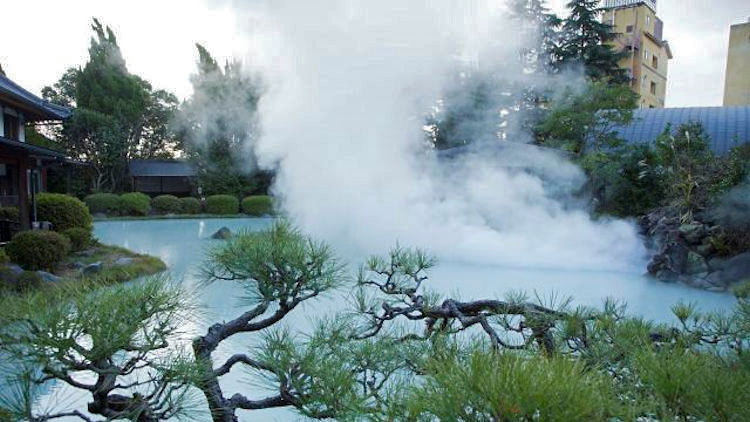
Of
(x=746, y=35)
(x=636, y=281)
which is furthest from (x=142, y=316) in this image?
(x=746, y=35)

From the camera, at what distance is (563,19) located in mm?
20672

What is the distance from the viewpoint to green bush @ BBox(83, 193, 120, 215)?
64.7 feet

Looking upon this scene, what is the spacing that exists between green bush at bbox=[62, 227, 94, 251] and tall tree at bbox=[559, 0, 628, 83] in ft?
59.9

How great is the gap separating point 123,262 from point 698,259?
10.1 metres

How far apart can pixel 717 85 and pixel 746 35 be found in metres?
2.68

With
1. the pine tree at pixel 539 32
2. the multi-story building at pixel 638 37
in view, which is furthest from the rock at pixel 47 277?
the multi-story building at pixel 638 37

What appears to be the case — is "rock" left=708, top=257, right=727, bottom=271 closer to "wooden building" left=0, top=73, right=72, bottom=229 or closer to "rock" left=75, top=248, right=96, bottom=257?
"rock" left=75, top=248, right=96, bottom=257

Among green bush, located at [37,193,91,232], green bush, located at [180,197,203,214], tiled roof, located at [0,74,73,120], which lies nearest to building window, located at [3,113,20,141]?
tiled roof, located at [0,74,73,120]

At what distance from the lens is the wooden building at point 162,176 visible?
78.0 feet

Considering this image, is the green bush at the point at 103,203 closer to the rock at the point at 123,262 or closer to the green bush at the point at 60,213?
the green bush at the point at 60,213

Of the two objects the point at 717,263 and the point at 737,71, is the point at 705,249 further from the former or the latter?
the point at 737,71

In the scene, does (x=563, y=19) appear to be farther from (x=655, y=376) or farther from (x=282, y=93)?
(x=655, y=376)

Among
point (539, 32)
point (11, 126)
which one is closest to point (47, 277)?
point (11, 126)

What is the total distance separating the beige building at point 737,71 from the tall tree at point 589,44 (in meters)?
3.62
